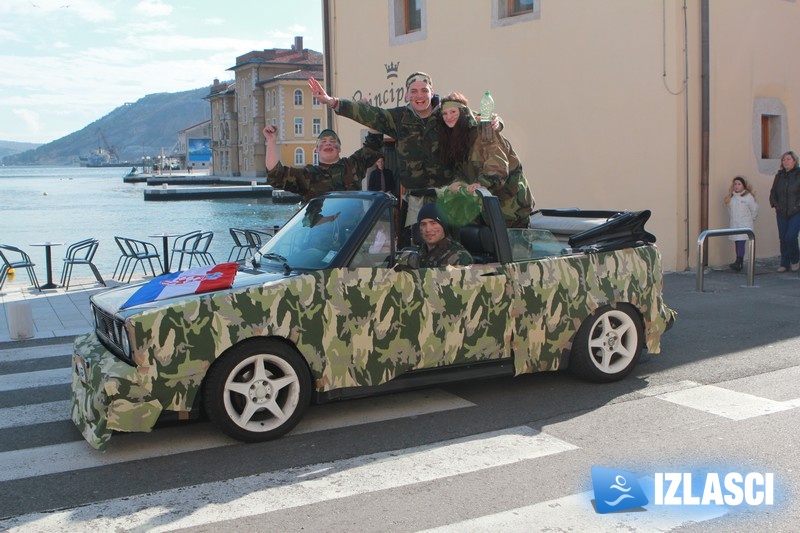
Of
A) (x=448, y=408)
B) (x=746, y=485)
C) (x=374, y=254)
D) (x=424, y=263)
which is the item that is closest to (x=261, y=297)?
(x=374, y=254)

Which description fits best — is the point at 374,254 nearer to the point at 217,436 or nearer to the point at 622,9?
the point at 217,436

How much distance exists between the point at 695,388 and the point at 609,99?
8605 millimetres

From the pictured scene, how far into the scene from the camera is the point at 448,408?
21.1 feet

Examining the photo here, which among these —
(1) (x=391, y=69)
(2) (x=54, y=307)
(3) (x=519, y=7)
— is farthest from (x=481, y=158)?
(1) (x=391, y=69)

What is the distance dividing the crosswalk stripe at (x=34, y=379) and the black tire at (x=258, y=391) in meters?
2.89

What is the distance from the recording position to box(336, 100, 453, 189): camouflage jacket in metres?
7.68

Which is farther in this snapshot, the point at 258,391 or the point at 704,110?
the point at 704,110

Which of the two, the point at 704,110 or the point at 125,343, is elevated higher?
the point at 704,110

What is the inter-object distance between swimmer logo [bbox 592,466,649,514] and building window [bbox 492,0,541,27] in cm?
1236

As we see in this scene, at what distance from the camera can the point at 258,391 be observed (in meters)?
5.54

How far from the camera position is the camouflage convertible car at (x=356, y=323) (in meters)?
5.34

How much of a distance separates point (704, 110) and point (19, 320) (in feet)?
34.7

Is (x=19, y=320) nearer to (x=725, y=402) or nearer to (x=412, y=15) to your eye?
(x=725, y=402)

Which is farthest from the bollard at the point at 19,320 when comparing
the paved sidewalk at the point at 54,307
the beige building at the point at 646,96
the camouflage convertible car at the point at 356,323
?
the beige building at the point at 646,96
